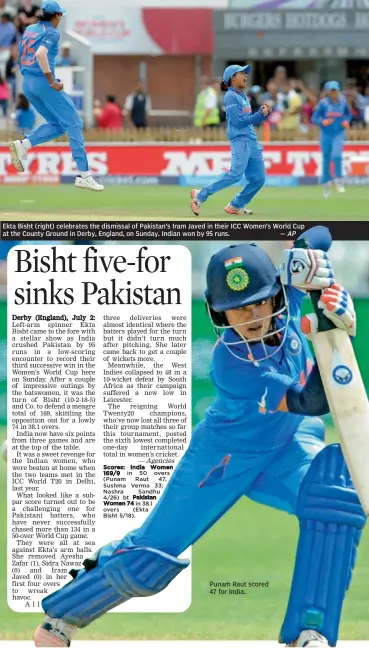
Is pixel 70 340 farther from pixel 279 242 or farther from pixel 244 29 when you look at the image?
pixel 244 29

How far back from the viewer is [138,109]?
58.7 ft

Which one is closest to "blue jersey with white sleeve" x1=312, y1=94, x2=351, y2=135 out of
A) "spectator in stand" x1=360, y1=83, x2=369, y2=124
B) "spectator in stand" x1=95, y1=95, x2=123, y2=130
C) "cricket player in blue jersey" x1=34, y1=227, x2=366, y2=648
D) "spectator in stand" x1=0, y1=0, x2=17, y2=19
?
"spectator in stand" x1=95, y1=95, x2=123, y2=130

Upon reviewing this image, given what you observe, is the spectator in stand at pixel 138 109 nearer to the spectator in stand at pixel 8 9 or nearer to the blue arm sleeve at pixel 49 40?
the spectator in stand at pixel 8 9

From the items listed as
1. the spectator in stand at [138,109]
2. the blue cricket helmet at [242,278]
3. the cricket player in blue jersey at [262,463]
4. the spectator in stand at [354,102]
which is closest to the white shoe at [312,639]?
the cricket player in blue jersey at [262,463]

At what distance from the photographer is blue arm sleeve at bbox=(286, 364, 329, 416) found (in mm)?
5461

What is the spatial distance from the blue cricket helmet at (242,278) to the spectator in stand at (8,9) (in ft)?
27.4

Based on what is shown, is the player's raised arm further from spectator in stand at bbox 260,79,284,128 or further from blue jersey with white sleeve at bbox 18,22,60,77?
blue jersey with white sleeve at bbox 18,22,60,77

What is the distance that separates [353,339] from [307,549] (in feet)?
3.00

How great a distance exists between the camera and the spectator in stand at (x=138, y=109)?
17609 mm

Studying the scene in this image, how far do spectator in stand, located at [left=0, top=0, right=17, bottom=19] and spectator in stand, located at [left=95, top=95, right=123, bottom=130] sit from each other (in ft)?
6.85

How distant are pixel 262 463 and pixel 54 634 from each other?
121cm

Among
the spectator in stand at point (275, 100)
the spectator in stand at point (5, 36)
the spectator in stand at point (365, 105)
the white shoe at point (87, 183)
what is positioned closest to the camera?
the white shoe at point (87, 183)

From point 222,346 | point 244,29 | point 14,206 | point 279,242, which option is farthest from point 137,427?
point 244,29

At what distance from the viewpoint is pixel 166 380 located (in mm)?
6012
